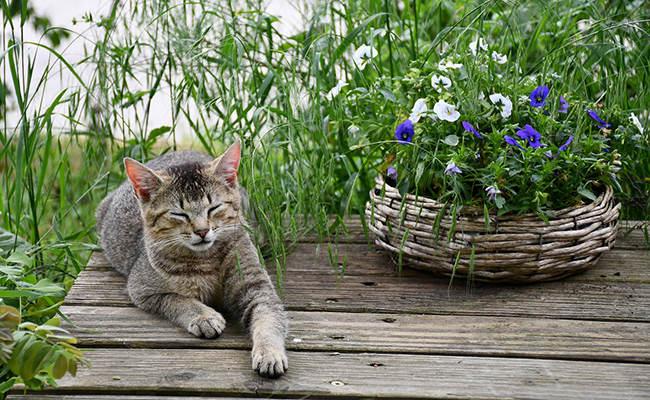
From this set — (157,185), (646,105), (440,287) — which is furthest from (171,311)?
(646,105)

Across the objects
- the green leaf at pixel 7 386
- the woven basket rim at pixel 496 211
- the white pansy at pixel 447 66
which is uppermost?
the white pansy at pixel 447 66

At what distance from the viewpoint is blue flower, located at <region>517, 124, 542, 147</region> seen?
228 centimetres

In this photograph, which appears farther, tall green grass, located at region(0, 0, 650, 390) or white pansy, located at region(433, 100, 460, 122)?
tall green grass, located at region(0, 0, 650, 390)

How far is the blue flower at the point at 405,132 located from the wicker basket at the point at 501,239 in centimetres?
23

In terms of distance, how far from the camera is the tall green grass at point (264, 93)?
8.34ft

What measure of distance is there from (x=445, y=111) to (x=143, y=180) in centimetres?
124

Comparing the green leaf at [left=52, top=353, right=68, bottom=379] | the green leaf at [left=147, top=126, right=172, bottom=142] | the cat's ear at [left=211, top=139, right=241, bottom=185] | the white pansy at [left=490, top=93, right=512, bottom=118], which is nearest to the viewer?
the green leaf at [left=52, top=353, right=68, bottom=379]

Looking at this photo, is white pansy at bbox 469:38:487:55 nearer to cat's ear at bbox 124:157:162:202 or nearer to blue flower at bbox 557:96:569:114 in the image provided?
blue flower at bbox 557:96:569:114

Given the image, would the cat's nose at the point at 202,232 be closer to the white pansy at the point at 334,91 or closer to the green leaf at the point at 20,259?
the green leaf at the point at 20,259

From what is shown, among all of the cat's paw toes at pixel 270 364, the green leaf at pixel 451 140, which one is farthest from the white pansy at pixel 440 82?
the cat's paw toes at pixel 270 364

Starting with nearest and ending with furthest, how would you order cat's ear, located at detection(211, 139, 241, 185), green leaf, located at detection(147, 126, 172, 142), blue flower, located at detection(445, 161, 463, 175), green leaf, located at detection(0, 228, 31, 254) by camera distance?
blue flower, located at detection(445, 161, 463, 175)
cat's ear, located at detection(211, 139, 241, 185)
green leaf, located at detection(0, 228, 31, 254)
green leaf, located at detection(147, 126, 172, 142)

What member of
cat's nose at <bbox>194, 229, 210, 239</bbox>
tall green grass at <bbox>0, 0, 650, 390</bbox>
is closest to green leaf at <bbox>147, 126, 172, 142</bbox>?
tall green grass at <bbox>0, 0, 650, 390</bbox>

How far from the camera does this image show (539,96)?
7.88 ft

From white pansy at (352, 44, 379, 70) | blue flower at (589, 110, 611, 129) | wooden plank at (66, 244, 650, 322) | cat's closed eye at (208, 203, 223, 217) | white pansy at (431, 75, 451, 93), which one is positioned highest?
white pansy at (352, 44, 379, 70)
